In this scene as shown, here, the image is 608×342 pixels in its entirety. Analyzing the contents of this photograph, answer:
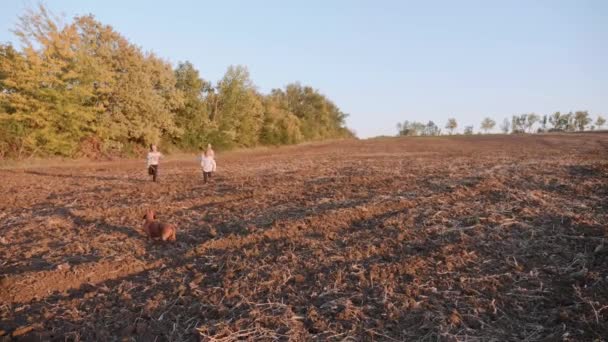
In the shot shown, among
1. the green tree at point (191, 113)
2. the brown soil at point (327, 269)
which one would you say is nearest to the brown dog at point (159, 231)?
the brown soil at point (327, 269)

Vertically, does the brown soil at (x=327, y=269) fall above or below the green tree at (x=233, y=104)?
below

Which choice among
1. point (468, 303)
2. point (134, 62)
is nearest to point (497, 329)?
point (468, 303)

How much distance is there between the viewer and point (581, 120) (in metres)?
90.9

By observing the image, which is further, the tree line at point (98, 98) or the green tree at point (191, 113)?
the green tree at point (191, 113)

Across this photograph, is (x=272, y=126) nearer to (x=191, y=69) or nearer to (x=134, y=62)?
(x=191, y=69)

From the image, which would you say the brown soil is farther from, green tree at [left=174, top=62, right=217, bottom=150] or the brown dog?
green tree at [left=174, top=62, right=217, bottom=150]

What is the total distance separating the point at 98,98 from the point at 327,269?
26.3 metres

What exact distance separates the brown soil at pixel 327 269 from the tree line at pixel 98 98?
16.2 metres

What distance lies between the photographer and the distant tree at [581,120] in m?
89.8

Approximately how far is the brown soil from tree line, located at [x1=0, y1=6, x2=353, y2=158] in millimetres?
16172

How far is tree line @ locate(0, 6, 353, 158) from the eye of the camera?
2067 centimetres

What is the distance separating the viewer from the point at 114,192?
36.3ft

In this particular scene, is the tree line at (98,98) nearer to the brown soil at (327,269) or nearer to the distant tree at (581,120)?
the brown soil at (327,269)

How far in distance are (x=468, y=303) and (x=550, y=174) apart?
8862 millimetres
